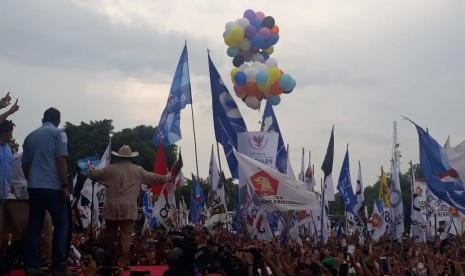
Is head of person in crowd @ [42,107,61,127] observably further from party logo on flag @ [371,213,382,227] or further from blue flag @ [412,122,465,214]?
party logo on flag @ [371,213,382,227]

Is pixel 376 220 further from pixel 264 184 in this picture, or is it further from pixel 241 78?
pixel 264 184

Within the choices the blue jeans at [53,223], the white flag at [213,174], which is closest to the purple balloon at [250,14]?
the white flag at [213,174]

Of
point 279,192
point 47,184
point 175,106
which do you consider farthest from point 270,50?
point 47,184

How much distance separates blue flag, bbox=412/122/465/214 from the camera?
45.3 feet

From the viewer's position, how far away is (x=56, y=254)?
616cm

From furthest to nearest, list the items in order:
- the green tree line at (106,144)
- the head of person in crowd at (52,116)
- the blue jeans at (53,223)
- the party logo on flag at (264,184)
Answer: the green tree line at (106,144) < the party logo on flag at (264,184) < the head of person in crowd at (52,116) < the blue jeans at (53,223)

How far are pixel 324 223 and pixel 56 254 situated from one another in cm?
1735

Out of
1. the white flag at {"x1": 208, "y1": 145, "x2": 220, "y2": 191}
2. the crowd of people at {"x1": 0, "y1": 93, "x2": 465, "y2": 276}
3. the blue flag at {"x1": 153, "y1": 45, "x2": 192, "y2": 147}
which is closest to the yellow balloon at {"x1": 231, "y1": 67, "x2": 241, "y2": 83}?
the white flag at {"x1": 208, "y1": 145, "x2": 220, "y2": 191}

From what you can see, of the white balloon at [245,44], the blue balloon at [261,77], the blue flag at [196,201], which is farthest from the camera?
the blue flag at [196,201]

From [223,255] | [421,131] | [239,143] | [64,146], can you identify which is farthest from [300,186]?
[64,146]

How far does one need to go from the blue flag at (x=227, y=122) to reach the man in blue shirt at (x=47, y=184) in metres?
12.9

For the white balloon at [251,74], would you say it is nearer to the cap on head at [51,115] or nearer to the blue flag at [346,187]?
the blue flag at [346,187]

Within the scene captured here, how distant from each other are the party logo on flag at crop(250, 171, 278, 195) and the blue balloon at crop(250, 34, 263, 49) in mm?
9206

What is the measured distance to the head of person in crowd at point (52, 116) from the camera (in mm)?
6574
